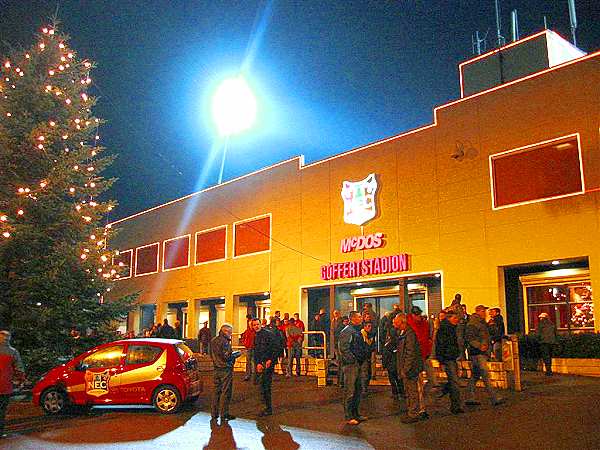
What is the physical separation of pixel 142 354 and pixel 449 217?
11255mm

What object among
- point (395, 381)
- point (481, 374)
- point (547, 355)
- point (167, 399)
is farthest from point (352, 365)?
point (547, 355)

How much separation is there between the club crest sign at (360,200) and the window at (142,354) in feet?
37.7

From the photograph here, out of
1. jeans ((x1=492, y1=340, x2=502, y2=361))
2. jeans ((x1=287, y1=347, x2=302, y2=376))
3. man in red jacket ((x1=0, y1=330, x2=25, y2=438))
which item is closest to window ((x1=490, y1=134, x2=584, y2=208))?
jeans ((x1=492, y1=340, x2=502, y2=361))

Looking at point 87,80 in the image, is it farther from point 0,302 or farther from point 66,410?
point 66,410

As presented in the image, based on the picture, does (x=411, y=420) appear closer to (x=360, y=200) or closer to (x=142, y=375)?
(x=142, y=375)

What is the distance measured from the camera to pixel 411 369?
10.1 m

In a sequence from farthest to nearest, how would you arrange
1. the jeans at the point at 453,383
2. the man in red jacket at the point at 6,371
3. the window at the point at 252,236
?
the window at the point at 252,236, the jeans at the point at 453,383, the man in red jacket at the point at 6,371

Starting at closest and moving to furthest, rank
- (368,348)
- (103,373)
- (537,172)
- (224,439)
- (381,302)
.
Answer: (224,439) < (368,348) < (103,373) < (537,172) < (381,302)

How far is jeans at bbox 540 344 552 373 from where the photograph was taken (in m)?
15.7

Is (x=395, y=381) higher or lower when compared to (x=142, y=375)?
lower

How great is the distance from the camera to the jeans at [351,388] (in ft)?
33.6

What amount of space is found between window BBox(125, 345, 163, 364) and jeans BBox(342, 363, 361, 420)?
14.1ft

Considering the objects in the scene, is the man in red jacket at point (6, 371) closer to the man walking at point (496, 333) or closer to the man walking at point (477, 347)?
the man walking at point (477, 347)

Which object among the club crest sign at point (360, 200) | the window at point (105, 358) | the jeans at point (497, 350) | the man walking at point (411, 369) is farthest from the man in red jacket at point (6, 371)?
the club crest sign at point (360, 200)
